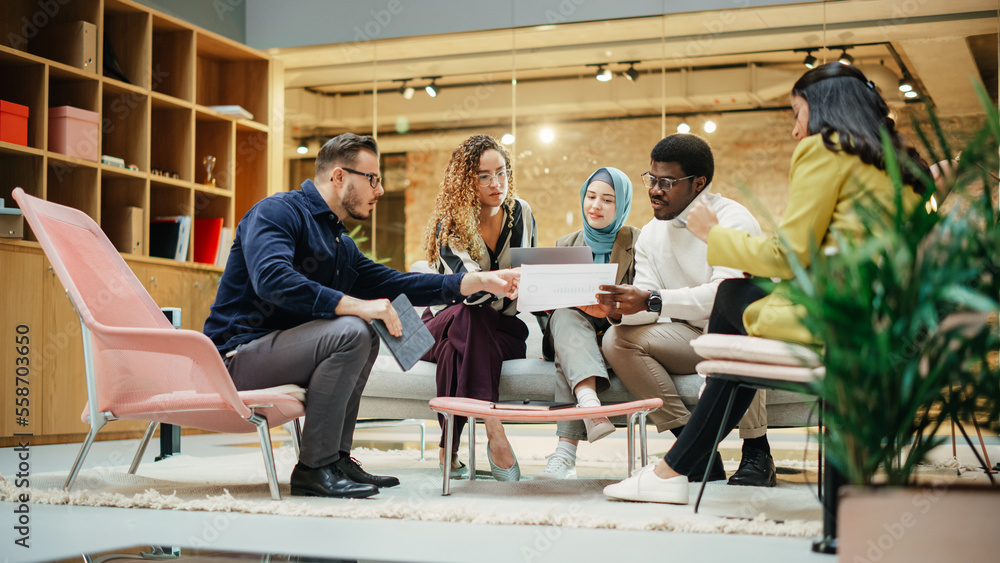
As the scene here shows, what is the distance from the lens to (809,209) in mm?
1794

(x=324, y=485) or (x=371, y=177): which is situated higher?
(x=371, y=177)

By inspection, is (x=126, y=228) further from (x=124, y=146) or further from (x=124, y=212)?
(x=124, y=146)

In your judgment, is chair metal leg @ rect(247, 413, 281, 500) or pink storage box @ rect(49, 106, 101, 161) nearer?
chair metal leg @ rect(247, 413, 281, 500)

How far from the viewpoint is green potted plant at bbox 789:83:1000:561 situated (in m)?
1.21

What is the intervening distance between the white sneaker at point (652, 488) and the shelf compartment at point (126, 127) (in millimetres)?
3881

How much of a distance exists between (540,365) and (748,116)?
136 inches

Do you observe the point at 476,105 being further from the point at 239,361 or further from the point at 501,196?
the point at 239,361

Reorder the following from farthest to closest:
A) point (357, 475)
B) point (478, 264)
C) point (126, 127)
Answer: point (126, 127) < point (478, 264) < point (357, 475)

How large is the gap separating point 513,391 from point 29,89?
324cm

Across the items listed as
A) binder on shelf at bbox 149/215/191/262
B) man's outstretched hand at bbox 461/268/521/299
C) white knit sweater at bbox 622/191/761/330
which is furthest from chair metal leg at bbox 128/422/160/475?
binder on shelf at bbox 149/215/191/262

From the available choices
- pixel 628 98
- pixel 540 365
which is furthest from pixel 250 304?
pixel 628 98

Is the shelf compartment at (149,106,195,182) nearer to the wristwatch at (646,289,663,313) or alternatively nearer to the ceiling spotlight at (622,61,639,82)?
the ceiling spotlight at (622,61,639,82)

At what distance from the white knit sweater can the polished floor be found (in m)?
1.03

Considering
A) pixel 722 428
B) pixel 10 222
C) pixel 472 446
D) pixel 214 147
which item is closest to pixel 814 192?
pixel 722 428
